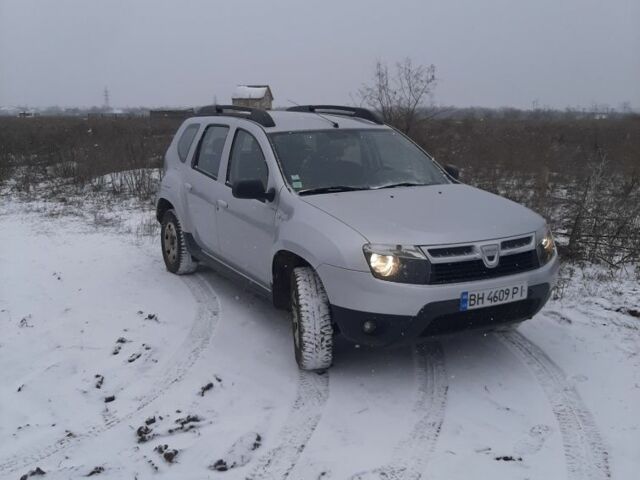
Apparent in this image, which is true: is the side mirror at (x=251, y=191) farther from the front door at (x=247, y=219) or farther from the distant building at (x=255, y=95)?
the distant building at (x=255, y=95)

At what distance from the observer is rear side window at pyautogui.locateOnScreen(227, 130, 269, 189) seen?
4812 millimetres

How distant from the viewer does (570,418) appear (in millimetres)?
3488

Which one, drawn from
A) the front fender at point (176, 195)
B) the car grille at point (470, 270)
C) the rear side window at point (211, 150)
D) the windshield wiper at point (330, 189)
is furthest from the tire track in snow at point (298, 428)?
the front fender at point (176, 195)

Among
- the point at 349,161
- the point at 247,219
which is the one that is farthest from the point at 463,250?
the point at 247,219

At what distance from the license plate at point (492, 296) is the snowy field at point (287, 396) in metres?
0.62

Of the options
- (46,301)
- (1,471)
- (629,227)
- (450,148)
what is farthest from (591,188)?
(450,148)

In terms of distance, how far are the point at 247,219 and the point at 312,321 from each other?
1.24 metres

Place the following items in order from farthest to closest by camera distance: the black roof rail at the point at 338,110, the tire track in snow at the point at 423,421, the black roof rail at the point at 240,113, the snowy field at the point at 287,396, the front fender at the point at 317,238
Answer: the black roof rail at the point at 338,110 < the black roof rail at the point at 240,113 < the front fender at the point at 317,238 < the snowy field at the point at 287,396 < the tire track in snow at the point at 423,421

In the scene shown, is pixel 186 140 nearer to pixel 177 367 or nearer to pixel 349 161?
pixel 349 161

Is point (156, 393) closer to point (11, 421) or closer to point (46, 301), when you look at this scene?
point (11, 421)

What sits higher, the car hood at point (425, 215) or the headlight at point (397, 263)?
the car hood at point (425, 215)

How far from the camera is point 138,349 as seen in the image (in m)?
4.58

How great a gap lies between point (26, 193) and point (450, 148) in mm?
10472

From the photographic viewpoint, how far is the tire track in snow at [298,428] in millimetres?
3037
